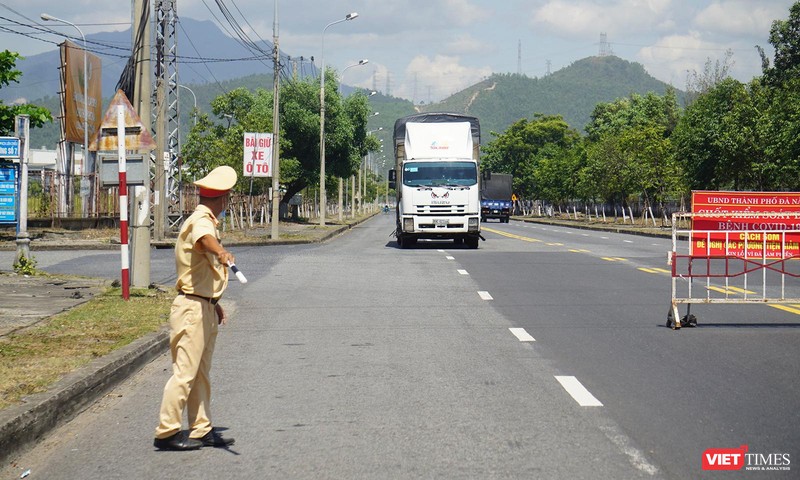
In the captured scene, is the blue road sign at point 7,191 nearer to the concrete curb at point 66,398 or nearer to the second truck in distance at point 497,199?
the concrete curb at point 66,398

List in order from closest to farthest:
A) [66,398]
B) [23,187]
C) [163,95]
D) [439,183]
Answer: [66,398] < [23,187] < [163,95] < [439,183]

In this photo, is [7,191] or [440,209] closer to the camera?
[7,191]

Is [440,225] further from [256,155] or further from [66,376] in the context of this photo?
[66,376]

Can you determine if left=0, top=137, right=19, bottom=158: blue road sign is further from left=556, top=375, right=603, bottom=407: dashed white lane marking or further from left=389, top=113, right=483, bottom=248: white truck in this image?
left=556, top=375, right=603, bottom=407: dashed white lane marking

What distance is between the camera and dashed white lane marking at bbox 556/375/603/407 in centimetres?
741

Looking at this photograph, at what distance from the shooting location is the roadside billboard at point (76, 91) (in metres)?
53.4

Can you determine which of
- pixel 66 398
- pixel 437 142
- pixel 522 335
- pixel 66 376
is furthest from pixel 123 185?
pixel 437 142

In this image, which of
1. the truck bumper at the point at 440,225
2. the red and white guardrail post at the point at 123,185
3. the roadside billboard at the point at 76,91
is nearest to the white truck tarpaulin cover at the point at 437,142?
the truck bumper at the point at 440,225

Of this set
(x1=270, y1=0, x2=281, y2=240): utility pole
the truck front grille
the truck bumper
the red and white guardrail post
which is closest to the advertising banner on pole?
(x1=270, y1=0, x2=281, y2=240): utility pole

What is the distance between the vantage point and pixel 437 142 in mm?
31219

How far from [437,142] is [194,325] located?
25364 millimetres

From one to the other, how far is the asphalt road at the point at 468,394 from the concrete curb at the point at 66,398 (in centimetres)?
11

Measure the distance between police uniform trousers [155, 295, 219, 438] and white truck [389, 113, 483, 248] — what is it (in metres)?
24.1

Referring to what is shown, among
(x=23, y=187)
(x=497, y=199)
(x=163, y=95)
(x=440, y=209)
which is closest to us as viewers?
(x=23, y=187)
